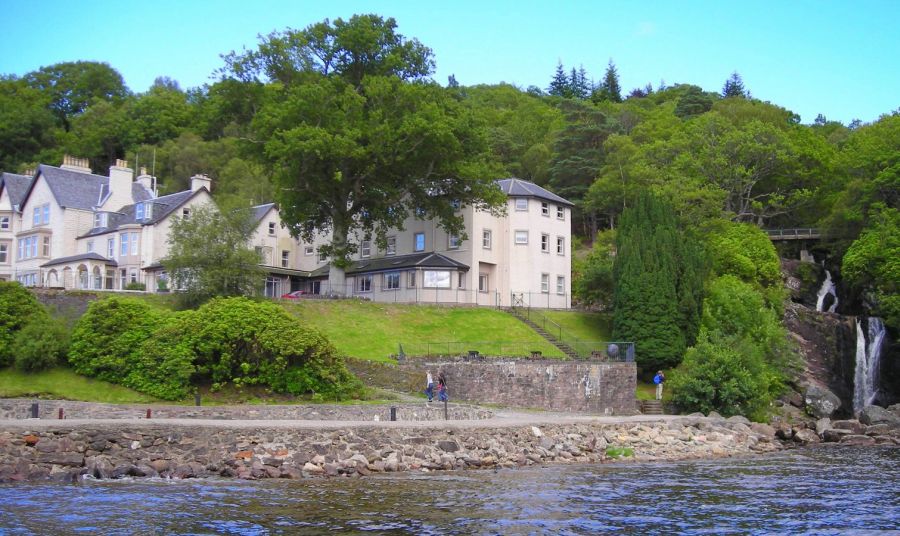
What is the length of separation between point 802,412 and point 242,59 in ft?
133

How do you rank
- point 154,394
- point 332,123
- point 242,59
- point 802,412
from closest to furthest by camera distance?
point 154,394
point 802,412
point 332,123
point 242,59

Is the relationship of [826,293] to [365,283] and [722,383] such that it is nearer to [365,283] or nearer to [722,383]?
[722,383]

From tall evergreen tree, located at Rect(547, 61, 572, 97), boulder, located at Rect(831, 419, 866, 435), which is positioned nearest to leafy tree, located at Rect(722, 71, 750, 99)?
tall evergreen tree, located at Rect(547, 61, 572, 97)

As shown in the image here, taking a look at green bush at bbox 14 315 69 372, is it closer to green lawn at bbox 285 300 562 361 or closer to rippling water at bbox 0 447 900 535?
rippling water at bbox 0 447 900 535

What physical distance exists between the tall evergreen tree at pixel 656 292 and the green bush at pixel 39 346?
97.2 feet

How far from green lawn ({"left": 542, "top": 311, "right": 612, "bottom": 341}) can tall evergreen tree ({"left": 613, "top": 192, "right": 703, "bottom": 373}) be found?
430 centimetres

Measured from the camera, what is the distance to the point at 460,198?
56.8 metres

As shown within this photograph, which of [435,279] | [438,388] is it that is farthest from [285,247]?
[438,388]

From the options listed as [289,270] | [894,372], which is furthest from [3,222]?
[894,372]

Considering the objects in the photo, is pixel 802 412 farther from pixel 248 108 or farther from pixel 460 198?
pixel 248 108

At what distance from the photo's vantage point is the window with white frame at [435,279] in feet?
195

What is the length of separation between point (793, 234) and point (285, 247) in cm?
4240

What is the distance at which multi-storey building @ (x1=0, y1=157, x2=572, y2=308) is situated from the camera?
2383 inches

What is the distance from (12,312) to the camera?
36312mm
